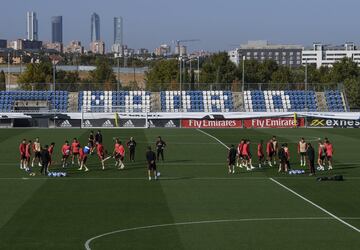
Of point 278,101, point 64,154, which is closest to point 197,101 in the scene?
point 278,101

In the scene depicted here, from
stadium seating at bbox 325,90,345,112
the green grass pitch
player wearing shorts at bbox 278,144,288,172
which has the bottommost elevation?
the green grass pitch

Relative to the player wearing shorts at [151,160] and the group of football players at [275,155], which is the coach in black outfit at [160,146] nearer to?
the group of football players at [275,155]

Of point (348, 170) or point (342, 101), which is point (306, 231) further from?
point (342, 101)

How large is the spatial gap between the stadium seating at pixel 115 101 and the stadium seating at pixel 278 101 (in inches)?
514

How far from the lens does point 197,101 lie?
9862cm

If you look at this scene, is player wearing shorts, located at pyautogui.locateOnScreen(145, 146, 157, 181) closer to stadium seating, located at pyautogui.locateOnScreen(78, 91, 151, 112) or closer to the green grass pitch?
the green grass pitch

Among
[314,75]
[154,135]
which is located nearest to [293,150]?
[154,135]

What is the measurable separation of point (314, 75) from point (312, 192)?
400 ft

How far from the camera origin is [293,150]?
52406 millimetres

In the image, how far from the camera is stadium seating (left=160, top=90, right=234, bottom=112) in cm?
9712

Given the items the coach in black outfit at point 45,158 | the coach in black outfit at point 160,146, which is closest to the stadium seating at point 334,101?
the coach in black outfit at point 160,146

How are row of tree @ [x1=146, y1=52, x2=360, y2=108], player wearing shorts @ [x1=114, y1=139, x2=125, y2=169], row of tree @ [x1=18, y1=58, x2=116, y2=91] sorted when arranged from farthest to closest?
row of tree @ [x1=146, y1=52, x2=360, y2=108], row of tree @ [x1=18, y1=58, x2=116, y2=91], player wearing shorts @ [x1=114, y1=139, x2=125, y2=169]

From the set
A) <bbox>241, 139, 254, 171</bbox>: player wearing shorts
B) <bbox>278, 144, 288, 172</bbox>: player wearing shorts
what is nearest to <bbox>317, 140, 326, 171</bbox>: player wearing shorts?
<bbox>278, 144, 288, 172</bbox>: player wearing shorts

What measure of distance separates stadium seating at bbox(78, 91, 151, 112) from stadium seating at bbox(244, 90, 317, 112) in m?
13.1
